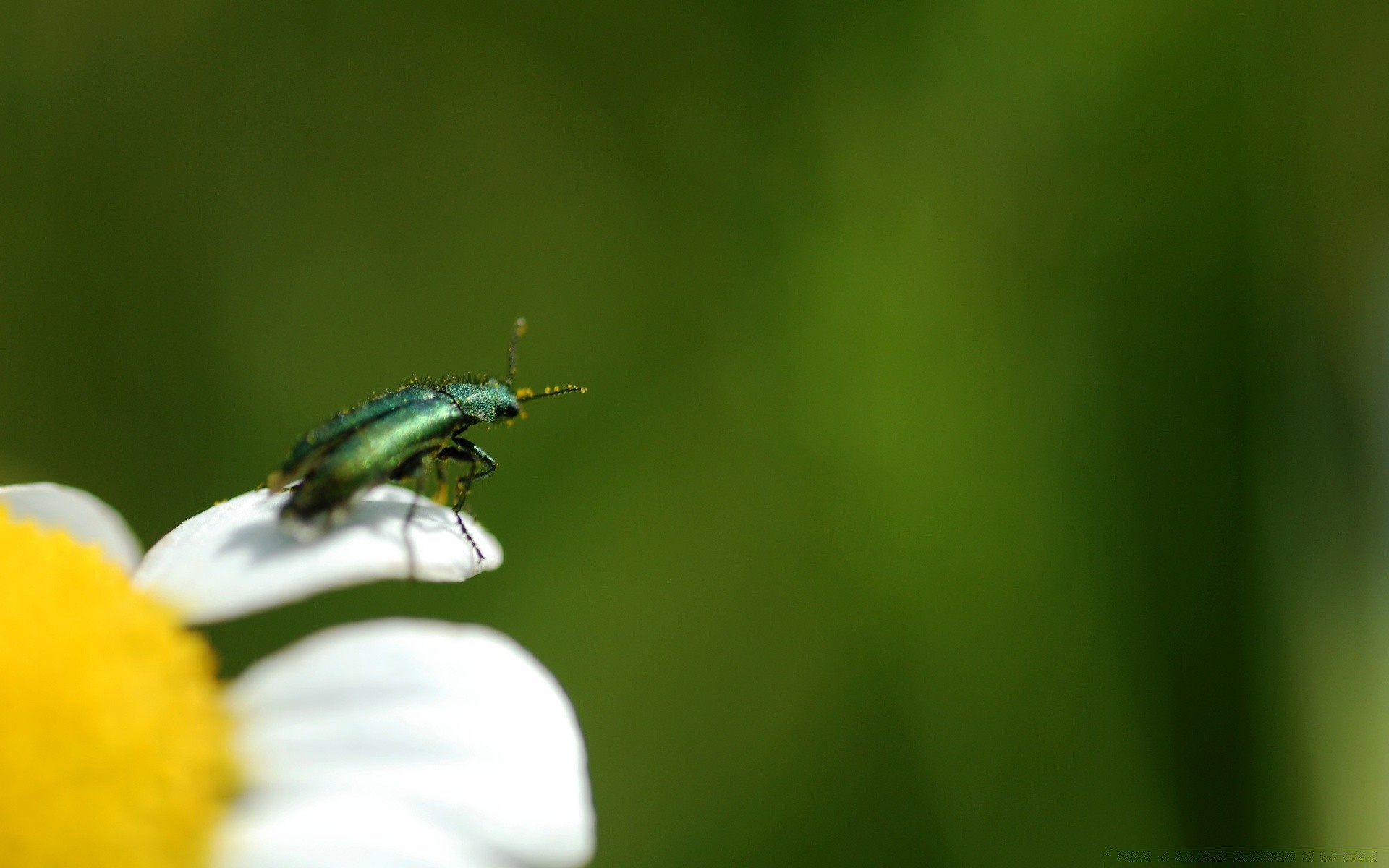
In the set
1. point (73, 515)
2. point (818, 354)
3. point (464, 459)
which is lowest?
point (818, 354)

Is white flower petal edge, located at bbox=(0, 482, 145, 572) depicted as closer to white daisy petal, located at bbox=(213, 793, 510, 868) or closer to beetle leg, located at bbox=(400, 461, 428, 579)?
beetle leg, located at bbox=(400, 461, 428, 579)

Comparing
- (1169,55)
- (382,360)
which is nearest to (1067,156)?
(1169,55)

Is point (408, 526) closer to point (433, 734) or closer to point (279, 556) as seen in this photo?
point (279, 556)

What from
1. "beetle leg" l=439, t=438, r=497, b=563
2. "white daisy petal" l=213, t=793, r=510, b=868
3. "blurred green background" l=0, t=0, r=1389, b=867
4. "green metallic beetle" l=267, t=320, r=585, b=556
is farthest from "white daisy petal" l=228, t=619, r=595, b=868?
"blurred green background" l=0, t=0, r=1389, b=867

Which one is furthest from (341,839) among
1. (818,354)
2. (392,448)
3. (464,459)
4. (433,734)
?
(818,354)

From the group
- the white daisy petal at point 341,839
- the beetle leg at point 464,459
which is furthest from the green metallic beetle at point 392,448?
the white daisy petal at point 341,839

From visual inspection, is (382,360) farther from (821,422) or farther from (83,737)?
(83,737)
